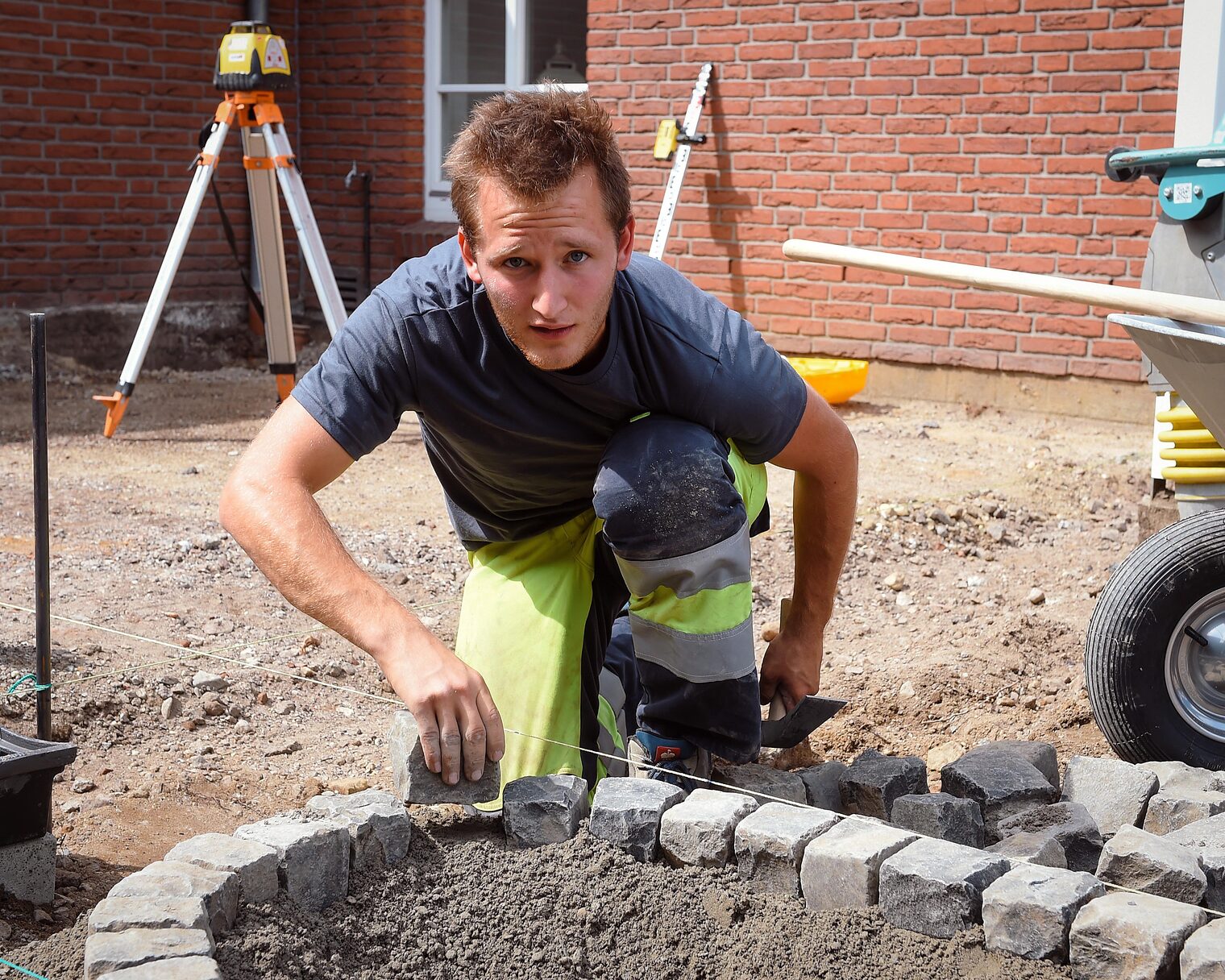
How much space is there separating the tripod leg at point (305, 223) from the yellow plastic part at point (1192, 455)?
3764mm

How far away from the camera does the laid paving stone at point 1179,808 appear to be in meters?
2.41

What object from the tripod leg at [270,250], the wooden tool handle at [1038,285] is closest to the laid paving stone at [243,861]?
the wooden tool handle at [1038,285]

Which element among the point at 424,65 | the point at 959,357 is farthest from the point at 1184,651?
the point at 424,65

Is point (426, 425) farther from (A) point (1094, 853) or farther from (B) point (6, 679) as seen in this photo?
(A) point (1094, 853)

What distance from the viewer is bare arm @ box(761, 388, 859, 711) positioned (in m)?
2.67

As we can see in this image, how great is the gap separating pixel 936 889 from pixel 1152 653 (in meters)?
1.05

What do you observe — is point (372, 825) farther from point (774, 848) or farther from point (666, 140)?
point (666, 140)

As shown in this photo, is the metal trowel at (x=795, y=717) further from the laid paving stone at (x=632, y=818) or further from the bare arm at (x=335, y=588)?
the bare arm at (x=335, y=588)

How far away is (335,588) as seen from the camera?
7.08 feet

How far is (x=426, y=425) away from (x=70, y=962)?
3.84 feet

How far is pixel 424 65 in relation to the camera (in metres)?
9.02

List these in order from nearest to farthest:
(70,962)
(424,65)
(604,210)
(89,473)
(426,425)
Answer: (70,962), (604,210), (426,425), (89,473), (424,65)

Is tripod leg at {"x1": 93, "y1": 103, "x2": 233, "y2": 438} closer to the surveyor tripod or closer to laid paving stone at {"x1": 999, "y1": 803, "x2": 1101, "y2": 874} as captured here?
the surveyor tripod

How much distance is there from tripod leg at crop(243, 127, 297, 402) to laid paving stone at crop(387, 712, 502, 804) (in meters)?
4.23
